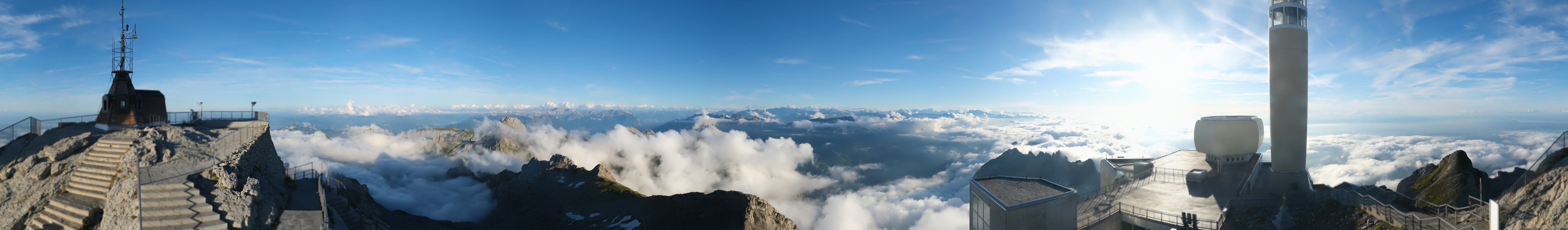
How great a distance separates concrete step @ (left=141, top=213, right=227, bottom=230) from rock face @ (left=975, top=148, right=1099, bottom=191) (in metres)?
114

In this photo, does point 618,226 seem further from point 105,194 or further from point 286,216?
point 105,194

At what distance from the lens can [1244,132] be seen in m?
35.9

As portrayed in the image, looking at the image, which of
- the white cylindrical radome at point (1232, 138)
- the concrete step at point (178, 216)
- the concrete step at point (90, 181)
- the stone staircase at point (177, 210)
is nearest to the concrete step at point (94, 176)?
the concrete step at point (90, 181)

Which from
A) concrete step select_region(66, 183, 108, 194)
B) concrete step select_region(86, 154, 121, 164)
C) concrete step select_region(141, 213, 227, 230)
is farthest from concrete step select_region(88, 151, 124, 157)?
concrete step select_region(141, 213, 227, 230)

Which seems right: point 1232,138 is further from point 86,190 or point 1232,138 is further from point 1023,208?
point 86,190

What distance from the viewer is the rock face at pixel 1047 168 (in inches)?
4722

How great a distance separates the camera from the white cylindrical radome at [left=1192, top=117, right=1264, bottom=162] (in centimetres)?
3597

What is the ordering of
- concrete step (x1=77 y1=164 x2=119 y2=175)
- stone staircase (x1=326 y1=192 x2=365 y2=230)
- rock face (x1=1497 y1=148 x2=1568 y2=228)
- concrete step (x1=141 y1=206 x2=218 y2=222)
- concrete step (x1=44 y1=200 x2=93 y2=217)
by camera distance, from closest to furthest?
rock face (x1=1497 y1=148 x2=1568 y2=228) < concrete step (x1=141 y1=206 x2=218 y2=222) < concrete step (x1=44 y1=200 x2=93 y2=217) < concrete step (x1=77 y1=164 x2=119 y2=175) < stone staircase (x1=326 y1=192 x2=365 y2=230)

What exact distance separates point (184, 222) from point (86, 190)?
6379mm

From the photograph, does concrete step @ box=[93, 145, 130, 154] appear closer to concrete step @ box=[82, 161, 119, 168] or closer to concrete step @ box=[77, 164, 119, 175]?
concrete step @ box=[82, 161, 119, 168]

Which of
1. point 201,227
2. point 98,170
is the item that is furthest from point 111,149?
point 201,227

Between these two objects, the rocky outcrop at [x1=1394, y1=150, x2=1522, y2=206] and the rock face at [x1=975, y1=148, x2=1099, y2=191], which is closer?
the rocky outcrop at [x1=1394, y1=150, x2=1522, y2=206]

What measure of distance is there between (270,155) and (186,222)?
10415mm

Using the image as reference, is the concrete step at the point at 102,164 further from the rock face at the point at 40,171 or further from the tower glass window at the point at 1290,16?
the tower glass window at the point at 1290,16
